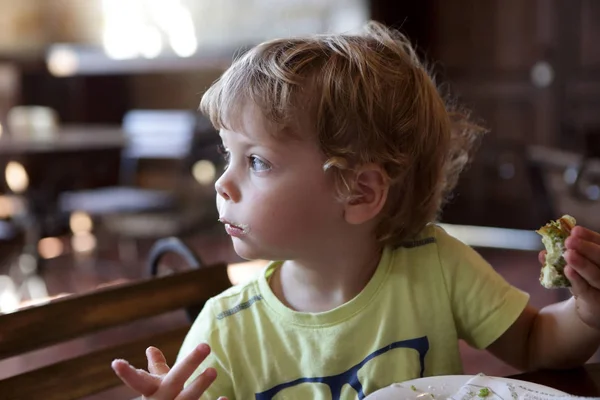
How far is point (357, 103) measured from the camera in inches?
37.9

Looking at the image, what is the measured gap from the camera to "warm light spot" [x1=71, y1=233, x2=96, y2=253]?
561 cm

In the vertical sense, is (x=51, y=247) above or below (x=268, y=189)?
below

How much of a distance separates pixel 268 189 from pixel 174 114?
4.85 m

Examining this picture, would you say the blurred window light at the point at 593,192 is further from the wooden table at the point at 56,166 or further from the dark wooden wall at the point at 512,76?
the wooden table at the point at 56,166

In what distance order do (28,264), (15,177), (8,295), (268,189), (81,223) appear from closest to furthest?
(268,189)
(8,295)
(28,264)
(15,177)
(81,223)

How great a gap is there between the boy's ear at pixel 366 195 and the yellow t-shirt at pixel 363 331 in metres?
0.09

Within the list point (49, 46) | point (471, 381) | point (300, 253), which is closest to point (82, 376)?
point (300, 253)

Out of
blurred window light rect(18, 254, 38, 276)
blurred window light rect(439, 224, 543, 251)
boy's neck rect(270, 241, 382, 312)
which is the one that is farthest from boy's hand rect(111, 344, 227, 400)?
blurred window light rect(439, 224, 543, 251)

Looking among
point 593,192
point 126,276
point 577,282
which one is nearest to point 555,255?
point 577,282

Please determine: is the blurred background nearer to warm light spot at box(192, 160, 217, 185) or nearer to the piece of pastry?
warm light spot at box(192, 160, 217, 185)

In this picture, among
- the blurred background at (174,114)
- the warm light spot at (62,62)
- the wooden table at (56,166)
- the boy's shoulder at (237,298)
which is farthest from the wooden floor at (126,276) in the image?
the boy's shoulder at (237,298)

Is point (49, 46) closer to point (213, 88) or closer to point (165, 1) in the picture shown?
point (165, 1)

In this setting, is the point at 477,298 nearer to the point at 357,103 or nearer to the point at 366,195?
the point at 366,195

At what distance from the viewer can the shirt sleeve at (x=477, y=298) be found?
3.36 feet
